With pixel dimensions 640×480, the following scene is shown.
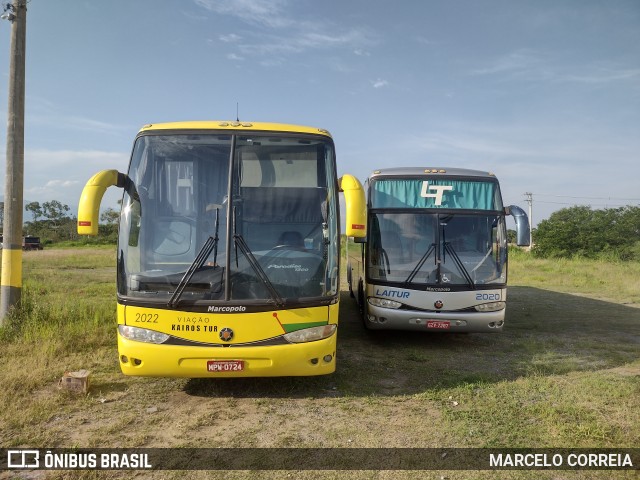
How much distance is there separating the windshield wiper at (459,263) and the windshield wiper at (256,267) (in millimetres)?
3738

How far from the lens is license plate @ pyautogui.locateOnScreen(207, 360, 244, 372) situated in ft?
17.0

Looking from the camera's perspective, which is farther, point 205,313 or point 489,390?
point 489,390

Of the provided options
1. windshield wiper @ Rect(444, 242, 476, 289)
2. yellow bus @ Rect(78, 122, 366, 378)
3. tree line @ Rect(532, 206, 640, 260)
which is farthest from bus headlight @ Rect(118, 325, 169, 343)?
tree line @ Rect(532, 206, 640, 260)

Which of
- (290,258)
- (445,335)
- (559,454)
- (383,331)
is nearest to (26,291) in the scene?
(290,258)

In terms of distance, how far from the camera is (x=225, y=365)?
520cm

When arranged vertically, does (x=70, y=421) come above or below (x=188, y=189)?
below

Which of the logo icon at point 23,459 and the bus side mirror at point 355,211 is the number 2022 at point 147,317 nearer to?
the logo icon at point 23,459

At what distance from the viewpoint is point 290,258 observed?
550 cm

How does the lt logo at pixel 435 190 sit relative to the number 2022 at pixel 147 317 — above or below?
above

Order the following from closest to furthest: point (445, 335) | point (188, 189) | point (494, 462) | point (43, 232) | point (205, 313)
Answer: point (494, 462)
point (205, 313)
point (188, 189)
point (445, 335)
point (43, 232)

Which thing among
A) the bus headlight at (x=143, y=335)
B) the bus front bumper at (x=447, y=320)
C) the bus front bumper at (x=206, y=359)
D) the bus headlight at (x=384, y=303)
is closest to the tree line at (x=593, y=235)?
the bus front bumper at (x=447, y=320)

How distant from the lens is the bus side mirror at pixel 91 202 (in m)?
5.24

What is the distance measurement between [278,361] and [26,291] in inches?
233

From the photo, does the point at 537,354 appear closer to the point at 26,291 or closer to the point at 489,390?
the point at 489,390
